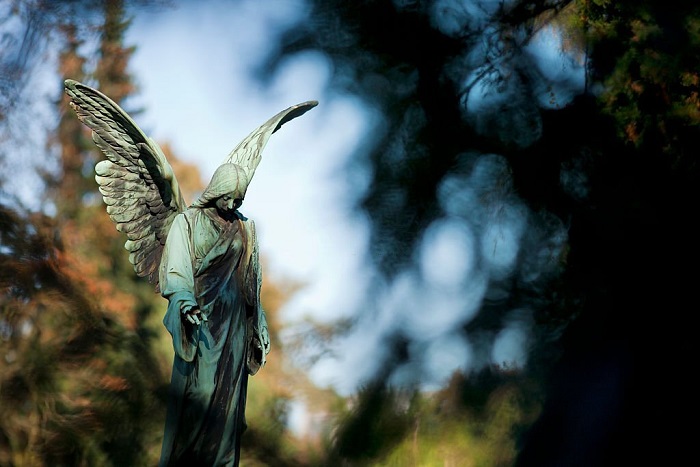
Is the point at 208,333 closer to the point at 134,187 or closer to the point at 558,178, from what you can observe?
the point at 134,187

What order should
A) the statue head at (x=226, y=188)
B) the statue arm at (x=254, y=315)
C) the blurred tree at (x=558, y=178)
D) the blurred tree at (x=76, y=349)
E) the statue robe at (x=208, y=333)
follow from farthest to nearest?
the blurred tree at (x=76, y=349) → the blurred tree at (x=558, y=178) → the statue arm at (x=254, y=315) → the statue head at (x=226, y=188) → the statue robe at (x=208, y=333)

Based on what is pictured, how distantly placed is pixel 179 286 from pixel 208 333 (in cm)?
17

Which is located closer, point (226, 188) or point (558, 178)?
point (226, 188)

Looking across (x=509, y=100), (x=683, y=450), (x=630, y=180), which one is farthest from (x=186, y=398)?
(x=509, y=100)

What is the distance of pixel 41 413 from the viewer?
742 centimetres

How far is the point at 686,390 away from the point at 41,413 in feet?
15.6

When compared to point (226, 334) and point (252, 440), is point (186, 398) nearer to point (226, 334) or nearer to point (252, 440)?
point (226, 334)

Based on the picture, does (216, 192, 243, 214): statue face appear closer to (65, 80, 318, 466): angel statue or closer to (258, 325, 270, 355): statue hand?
(65, 80, 318, 466): angel statue

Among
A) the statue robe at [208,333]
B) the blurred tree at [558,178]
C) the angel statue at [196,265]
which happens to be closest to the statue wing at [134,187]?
the angel statue at [196,265]

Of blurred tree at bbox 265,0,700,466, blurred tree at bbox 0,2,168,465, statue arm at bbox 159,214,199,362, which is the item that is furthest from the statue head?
blurred tree at bbox 0,2,168,465

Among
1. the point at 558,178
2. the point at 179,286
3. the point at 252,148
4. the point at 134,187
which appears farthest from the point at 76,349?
the point at 179,286

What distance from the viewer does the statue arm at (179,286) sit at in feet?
8.43

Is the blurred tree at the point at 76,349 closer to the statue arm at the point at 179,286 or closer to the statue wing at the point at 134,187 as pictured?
the statue wing at the point at 134,187

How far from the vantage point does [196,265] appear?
2.79 metres
